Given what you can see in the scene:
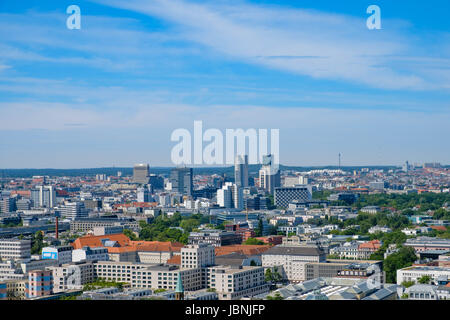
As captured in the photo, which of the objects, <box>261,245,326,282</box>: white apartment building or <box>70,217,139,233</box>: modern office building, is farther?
<box>70,217,139,233</box>: modern office building

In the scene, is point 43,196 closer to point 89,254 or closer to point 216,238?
point 216,238

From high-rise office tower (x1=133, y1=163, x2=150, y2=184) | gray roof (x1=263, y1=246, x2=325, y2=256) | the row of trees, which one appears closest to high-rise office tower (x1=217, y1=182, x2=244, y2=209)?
the row of trees

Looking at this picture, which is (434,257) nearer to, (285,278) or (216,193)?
(285,278)

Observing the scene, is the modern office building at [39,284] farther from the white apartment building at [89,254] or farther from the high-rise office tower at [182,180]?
the high-rise office tower at [182,180]

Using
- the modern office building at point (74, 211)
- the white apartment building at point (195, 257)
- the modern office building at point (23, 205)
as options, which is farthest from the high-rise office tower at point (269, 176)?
the white apartment building at point (195, 257)

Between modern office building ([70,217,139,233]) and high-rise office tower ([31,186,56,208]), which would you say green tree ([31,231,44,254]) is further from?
high-rise office tower ([31,186,56,208])
